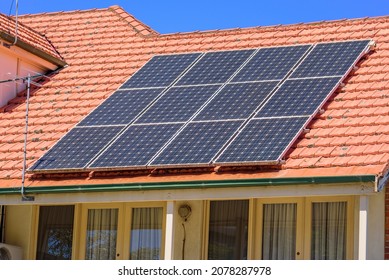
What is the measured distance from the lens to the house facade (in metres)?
18.6

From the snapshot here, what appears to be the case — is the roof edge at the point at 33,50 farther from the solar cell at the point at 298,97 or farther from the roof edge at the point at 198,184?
the solar cell at the point at 298,97

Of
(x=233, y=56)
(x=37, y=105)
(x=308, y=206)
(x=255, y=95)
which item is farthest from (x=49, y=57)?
(x=308, y=206)

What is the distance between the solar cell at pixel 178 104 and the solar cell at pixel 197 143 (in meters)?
0.60

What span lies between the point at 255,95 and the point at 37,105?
513cm

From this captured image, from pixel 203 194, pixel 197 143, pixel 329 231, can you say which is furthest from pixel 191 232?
pixel 329 231

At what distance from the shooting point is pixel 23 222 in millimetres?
21609

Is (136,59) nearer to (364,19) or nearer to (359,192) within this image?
(364,19)

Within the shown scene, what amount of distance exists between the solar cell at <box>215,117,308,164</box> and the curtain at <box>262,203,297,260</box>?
99cm

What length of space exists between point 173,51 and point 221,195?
6869 mm

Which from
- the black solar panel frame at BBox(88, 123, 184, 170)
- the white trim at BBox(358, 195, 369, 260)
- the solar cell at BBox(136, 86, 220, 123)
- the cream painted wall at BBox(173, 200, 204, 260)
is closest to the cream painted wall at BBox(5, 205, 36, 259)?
the black solar panel frame at BBox(88, 123, 184, 170)

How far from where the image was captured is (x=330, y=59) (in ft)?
73.2

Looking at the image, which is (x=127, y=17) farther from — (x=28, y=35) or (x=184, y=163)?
(x=184, y=163)

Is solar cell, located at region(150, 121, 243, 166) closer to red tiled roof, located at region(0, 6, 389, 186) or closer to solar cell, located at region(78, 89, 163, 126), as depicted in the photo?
red tiled roof, located at region(0, 6, 389, 186)
